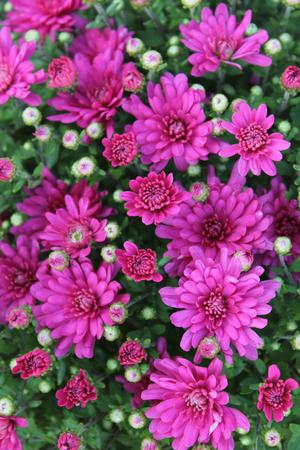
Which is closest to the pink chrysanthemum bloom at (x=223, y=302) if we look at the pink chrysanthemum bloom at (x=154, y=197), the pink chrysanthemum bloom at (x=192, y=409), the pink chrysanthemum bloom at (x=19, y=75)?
the pink chrysanthemum bloom at (x=192, y=409)

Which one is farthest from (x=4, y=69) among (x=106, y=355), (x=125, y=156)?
(x=106, y=355)

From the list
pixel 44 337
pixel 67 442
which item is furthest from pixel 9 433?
pixel 44 337

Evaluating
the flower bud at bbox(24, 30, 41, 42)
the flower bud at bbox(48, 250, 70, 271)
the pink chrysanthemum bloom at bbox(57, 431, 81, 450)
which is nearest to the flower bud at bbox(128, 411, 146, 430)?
the pink chrysanthemum bloom at bbox(57, 431, 81, 450)

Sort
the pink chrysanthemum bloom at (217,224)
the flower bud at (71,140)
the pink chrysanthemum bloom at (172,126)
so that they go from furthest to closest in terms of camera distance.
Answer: the flower bud at (71,140), the pink chrysanthemum bloom at (172,126), the pink chrysanthemum bloom at (217,224)

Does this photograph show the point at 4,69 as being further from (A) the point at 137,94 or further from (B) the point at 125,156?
(B) the point at 125,156

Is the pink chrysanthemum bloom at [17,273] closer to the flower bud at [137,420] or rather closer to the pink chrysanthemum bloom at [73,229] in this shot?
the pink chrysanthemum bloom at [73,229]

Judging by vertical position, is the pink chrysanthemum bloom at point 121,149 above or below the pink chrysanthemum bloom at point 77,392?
above

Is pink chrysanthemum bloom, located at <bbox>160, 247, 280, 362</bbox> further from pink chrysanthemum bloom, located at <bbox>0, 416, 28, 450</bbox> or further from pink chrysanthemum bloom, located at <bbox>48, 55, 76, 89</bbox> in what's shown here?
pink chrysanthemum bloom, located at <bbox>48, 55, 76, 89</bbox>

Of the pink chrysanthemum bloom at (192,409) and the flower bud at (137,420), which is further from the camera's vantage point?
the flower bud at (137,420)
